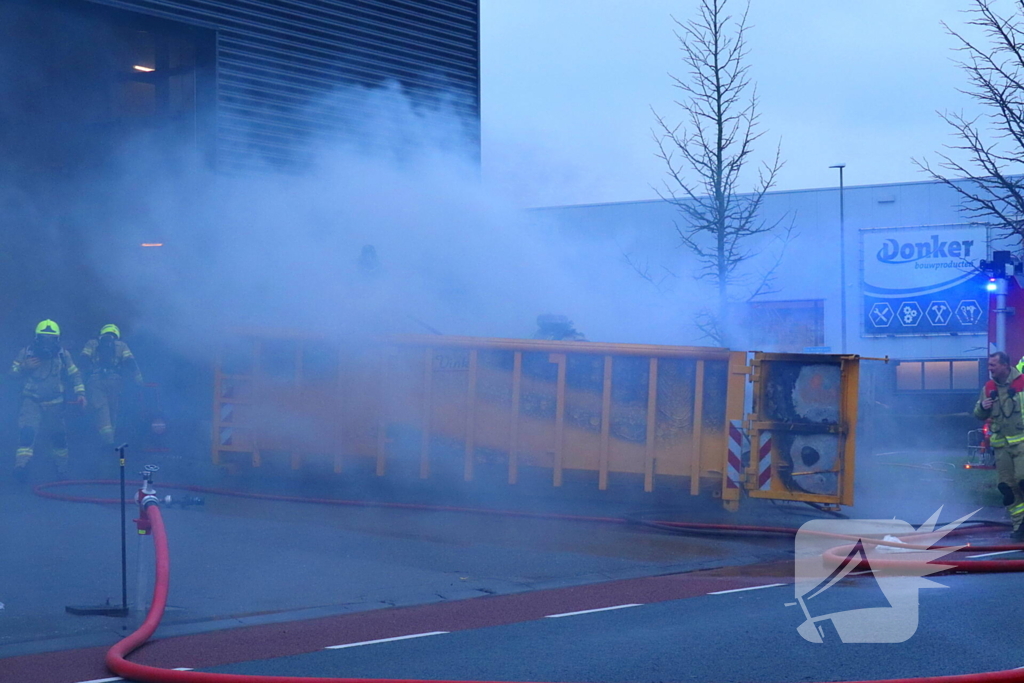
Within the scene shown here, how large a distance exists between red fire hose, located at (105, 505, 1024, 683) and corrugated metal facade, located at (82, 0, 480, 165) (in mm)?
8394

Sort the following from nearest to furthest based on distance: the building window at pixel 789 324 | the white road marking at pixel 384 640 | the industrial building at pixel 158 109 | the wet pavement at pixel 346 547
Result: the white road marking at pixel 384 640, the wet pavement at pixel 346 547, the industrial building at pixel 158 109, the building window at pixel 789 324

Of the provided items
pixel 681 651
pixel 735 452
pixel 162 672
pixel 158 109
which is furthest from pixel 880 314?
pixel 162 672

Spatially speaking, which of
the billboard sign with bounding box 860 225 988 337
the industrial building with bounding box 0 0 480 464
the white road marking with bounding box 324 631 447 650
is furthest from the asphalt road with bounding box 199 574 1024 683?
the billboard sign with bounding box 860 225 988 337

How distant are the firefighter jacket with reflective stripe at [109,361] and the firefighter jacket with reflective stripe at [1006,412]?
9.35 meters

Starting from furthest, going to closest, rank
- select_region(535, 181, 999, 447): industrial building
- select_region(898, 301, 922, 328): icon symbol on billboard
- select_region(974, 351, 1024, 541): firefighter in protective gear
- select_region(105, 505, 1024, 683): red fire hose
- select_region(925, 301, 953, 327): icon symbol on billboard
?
select_region(898, 301, 922, 328): icon symbol on billboard
select_region(925, 301, 953, 327): icon symbol on billboard
select_region(535, 181, 999, 447): industrial building
select_region(974, 351, 1024, 541): firefighter in protective gear
select_region(105, 505, 1024, 683): red fire hose

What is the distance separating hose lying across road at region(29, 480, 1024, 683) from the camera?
4.25 meters

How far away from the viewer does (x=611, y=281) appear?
535 inches

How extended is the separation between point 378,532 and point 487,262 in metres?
5.14

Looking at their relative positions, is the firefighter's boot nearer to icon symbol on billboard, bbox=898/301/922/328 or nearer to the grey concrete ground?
the grey concrete ground

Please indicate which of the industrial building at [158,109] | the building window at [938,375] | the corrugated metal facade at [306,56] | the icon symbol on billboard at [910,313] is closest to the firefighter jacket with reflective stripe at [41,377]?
the industrial building at [158,109]

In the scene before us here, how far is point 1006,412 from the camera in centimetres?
867

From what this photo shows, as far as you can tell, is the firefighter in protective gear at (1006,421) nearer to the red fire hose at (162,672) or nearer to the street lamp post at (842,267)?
the red fire hose at (162,672)

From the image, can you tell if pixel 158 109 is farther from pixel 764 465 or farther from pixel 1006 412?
pixel 1006 412

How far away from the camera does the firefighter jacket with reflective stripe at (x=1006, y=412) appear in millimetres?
8641
